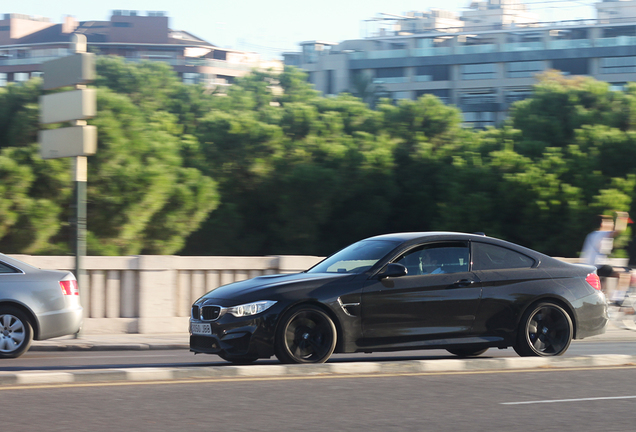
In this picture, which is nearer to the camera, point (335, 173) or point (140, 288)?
point (140, 288)

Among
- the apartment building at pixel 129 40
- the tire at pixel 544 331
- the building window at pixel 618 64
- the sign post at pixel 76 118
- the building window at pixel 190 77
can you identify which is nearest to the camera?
the tire at pixel 544 331

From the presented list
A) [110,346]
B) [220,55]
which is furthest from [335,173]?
[220,55]

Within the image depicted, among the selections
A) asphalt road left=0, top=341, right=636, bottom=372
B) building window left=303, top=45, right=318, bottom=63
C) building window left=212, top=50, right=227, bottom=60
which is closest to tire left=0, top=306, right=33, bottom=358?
asphalt road left=0, top=341, right=636, bottom=372

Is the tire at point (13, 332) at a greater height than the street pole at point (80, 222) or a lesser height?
lesser

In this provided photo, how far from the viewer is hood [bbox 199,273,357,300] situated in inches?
356

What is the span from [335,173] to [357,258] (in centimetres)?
3066

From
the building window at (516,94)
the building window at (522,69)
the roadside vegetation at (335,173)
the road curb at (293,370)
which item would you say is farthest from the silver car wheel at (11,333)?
the building window at (522,69)

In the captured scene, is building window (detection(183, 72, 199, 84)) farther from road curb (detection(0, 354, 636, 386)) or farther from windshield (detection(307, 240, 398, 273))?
road curb (detection(0, 354, 636, 386))

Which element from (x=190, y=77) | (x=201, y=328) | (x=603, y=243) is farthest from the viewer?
(x=190, y=77)

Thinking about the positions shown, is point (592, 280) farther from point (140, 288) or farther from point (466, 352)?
point (140, 288)

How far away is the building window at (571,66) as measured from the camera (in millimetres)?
102125

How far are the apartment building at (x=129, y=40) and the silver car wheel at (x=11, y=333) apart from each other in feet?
382

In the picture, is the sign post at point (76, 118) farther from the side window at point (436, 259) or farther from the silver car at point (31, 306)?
the side window at point (436, 259)

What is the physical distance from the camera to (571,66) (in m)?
102
